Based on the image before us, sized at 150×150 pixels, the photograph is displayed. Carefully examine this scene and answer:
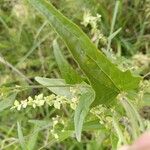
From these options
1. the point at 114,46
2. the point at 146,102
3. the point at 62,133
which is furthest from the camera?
the point at 114,46

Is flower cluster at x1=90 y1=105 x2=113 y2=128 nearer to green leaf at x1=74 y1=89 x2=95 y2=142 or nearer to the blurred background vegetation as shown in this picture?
green leaf at x1=74 y1=89 x2=95 y2=142

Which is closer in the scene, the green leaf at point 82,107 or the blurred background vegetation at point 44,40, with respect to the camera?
the green leaf at point 82,107

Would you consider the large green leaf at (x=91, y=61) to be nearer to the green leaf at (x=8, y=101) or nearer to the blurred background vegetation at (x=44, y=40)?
the green leaf at (x=8, y=101)

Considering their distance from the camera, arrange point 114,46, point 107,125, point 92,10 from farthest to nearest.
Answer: point 114,46 < point 92,10 < point 107,125

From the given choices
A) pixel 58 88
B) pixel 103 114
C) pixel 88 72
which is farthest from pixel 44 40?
pixel 88 72

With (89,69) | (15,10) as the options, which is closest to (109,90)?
(89,69)

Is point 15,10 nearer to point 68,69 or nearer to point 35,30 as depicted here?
point 35,30

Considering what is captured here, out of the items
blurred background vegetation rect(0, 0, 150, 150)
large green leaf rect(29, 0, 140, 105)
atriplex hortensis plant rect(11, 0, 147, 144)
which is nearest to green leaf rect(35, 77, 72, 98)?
atriplex hortensis plant rect(11, 0, 147, 144)

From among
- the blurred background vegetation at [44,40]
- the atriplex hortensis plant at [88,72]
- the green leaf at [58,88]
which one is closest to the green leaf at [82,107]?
the atriplex hortensis plant at [88,72]
